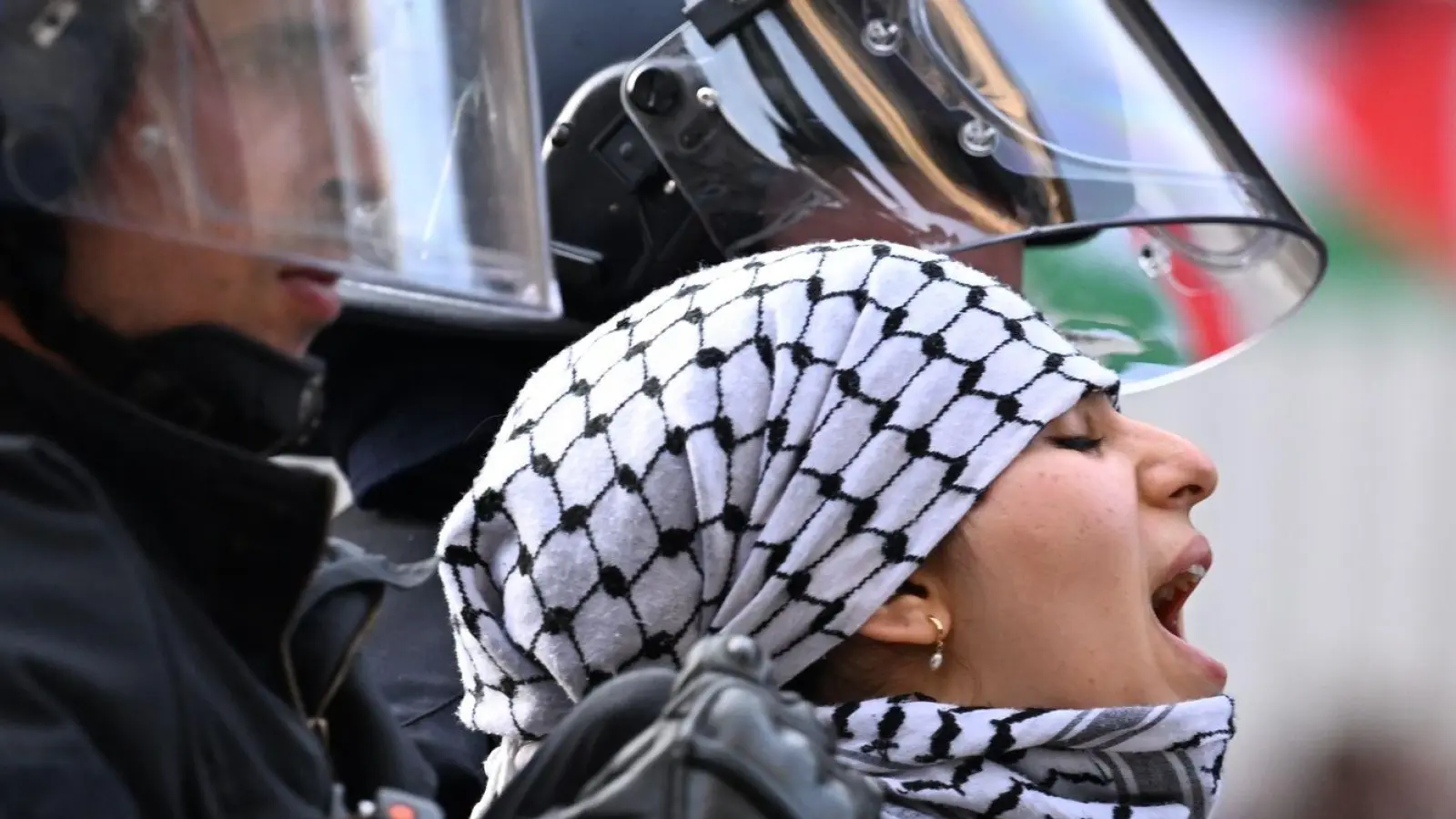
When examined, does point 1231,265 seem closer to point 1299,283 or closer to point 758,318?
point 1299,283

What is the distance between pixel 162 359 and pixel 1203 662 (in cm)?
→ 69

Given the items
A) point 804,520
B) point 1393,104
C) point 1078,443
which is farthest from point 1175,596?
point 1393,104

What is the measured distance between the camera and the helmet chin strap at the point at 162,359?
2.24 feet

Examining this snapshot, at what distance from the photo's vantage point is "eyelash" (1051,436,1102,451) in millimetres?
1098

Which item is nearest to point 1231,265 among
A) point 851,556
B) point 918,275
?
point 918,275

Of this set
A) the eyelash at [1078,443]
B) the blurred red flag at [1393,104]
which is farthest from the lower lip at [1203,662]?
the blurred red flag at [1393,104]

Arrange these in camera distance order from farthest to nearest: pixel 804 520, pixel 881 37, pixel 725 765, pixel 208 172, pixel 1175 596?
pixel 881 37 < pixel 1175 596 < pixel 804 520 < pixel 208 172 < pixel 725 765

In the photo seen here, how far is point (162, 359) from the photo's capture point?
2.27 feet

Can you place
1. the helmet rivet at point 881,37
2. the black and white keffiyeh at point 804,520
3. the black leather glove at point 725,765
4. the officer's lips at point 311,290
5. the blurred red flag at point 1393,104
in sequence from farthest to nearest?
the blurred red flag at point 1393,104
the helmet rivet at point 881,37
the black and white keffiyeh at point 804,520
the officer's lips at point 311,290
the black leather glove at point 725,765

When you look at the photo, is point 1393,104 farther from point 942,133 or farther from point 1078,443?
point 1078,443

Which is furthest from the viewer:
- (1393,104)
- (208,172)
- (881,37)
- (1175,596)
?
(1393,104)

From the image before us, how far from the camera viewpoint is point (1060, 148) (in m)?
1.60

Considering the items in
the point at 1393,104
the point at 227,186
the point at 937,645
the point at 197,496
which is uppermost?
the point at 1393,104

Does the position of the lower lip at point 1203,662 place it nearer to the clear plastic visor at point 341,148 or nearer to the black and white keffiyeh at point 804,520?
the black and white keffiyeh at point 804,520
